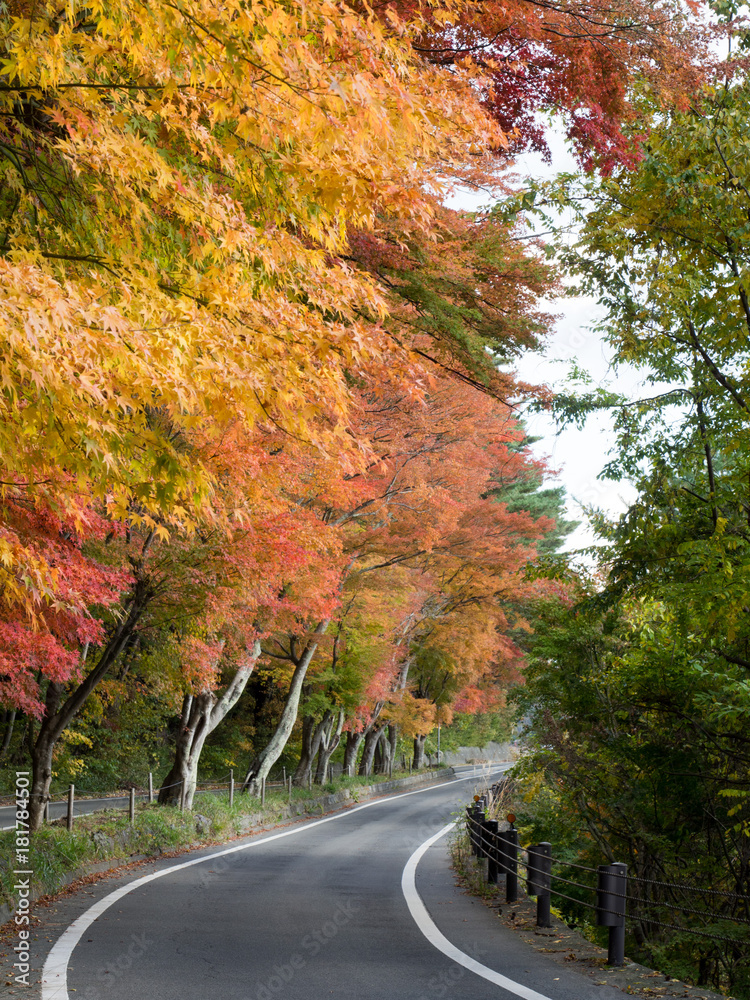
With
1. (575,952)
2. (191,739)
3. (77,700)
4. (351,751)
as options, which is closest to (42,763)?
(77,700)

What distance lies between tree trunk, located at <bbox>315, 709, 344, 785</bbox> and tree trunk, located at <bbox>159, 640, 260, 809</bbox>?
10.8 metres

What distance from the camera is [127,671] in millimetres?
17328

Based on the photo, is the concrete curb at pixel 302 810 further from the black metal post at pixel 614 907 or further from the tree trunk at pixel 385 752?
the black metal post at pixel 614 907

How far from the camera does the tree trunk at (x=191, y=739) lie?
17.1 m

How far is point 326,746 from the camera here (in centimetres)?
2980

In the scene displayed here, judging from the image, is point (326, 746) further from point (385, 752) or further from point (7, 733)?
point (385, 752)

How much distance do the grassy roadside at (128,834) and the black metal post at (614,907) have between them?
548 cm

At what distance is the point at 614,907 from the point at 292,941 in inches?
112

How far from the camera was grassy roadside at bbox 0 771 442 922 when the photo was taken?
9391mm

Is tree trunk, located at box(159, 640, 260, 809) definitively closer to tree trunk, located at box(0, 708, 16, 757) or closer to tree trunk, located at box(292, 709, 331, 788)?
tree trunk, located at box(292, 709, 331, 788)

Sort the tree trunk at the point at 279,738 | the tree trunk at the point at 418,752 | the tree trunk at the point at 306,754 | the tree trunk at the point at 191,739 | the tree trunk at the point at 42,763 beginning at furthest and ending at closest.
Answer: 1. the tree trunk at the point at 418,752
2. the tree trunk at the point at 306,754
3. the tree trunk at the point at 279,738
4. the tree trunk at the point at 191,739
5. the tree trunk at the point at 42,763

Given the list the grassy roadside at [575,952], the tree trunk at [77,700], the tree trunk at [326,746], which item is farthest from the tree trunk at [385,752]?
the grassy roadside at [575,952]

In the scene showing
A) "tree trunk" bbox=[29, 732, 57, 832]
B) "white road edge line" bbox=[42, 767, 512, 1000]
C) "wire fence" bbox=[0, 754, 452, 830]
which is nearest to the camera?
"white road edge line" bbox=[42, 767, 512, 1000]

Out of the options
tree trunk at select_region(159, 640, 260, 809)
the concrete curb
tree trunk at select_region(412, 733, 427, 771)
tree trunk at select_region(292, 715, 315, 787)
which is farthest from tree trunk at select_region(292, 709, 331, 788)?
tree trunk at select_region(412, 733, 427, 771)
